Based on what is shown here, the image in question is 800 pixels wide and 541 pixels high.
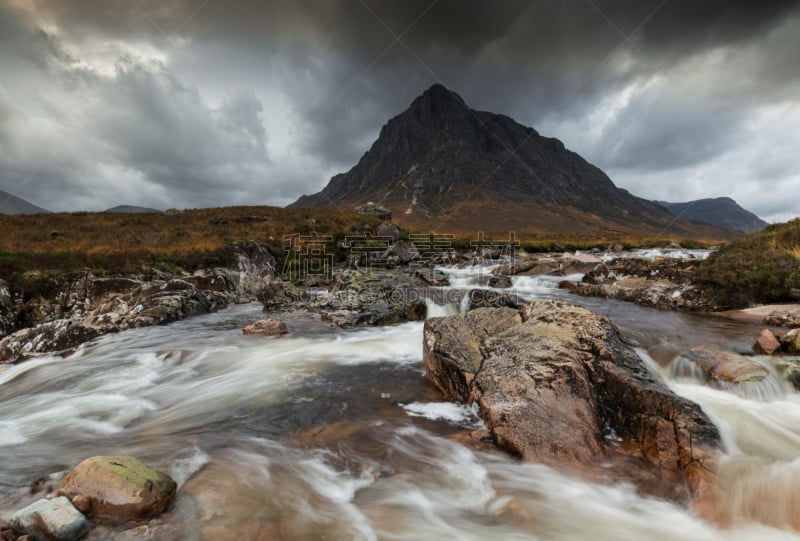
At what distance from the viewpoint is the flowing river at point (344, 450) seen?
3496mm

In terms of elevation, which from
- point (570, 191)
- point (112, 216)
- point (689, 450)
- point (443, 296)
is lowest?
point (689, 450)

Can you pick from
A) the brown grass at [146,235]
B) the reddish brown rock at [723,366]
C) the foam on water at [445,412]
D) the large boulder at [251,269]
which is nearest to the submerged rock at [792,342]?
the reddish brown rock at [723,366]

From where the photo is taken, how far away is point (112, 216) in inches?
1423

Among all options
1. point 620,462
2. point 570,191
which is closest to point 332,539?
point 620,462

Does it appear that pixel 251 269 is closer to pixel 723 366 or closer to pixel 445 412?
pixel 445 412

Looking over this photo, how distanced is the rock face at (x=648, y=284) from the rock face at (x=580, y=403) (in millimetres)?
9043

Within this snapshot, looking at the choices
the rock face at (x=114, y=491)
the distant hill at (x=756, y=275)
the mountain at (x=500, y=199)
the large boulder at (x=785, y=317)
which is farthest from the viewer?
the mountain at (x=500, y=199)

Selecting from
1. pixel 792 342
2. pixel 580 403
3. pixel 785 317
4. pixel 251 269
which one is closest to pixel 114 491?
pixel 580 403

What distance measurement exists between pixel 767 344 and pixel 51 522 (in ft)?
37.7

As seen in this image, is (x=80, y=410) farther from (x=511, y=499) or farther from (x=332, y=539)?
(x=511, y=499)

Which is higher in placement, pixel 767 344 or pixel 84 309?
pixel 84 309

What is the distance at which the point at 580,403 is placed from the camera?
15.8 ft

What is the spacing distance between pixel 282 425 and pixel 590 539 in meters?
4.35

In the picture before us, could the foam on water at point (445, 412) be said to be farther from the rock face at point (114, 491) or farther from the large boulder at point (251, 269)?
the large boulder at point (251, 269)
